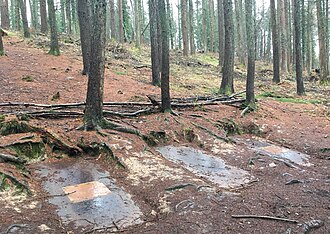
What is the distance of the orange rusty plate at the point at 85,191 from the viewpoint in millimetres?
4938

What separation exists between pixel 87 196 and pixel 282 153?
5.18 meters

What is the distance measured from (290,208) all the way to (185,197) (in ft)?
5.29

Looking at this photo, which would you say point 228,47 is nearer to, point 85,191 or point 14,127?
point 14,127

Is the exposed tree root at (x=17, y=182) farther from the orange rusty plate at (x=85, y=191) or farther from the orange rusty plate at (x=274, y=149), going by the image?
the orange rusty plate at (x=274, y=149)

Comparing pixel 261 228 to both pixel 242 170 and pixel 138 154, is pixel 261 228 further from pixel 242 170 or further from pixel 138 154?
pixel 138 154

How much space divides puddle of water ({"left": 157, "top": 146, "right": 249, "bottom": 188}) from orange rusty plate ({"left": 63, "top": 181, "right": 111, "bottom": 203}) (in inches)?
78.8

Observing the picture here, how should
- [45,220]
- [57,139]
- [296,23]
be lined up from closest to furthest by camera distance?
[45,220]
[57,139]
[296,23]

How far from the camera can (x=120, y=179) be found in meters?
5.72

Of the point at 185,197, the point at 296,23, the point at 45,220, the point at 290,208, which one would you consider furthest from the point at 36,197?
the point at 296,23

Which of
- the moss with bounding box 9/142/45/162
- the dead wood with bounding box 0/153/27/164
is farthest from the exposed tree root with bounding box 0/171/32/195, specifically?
the moss with bounding box 9/142/45/162

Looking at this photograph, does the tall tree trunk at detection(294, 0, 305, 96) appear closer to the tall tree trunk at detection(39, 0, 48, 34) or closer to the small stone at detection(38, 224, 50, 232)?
the small stone at detection(38, 224, 50, 232)

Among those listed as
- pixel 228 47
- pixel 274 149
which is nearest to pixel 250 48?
pixel 228 47

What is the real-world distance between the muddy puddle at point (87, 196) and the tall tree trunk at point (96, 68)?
1.35 metres

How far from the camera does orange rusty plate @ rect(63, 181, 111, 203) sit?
4.94 meters
